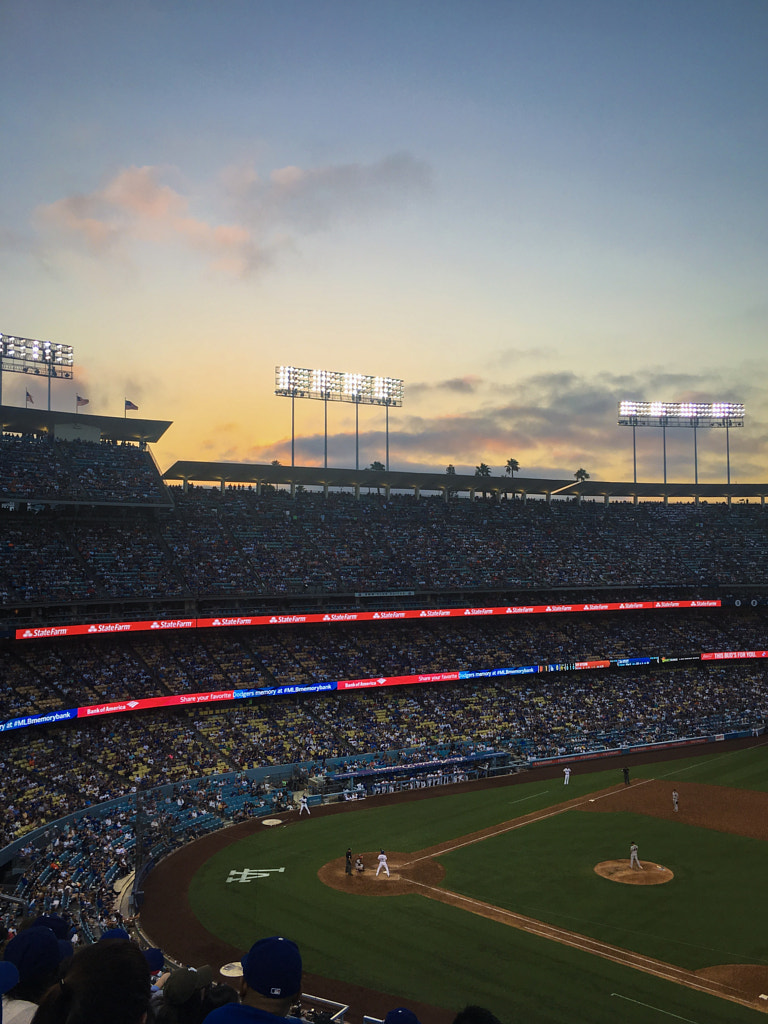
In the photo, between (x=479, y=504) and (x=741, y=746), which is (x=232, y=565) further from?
(x=741, y=746)

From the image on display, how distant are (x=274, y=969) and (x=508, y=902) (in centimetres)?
2644

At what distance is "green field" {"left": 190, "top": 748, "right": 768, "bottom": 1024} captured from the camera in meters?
21.0

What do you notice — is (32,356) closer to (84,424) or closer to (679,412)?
(84,424)

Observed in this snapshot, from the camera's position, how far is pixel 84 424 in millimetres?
60750

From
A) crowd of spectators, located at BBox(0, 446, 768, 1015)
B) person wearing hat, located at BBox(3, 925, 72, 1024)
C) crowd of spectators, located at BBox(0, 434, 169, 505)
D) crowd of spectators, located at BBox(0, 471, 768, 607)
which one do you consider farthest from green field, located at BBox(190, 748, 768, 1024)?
crowd of spectators, located at BBox(0, 434, 169, 505)

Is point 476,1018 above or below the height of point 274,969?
below

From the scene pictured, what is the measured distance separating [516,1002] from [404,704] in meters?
32.8

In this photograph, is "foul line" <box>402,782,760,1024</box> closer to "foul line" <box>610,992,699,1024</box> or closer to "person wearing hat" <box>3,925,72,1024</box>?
"foul line" <box>610,992,699,1024</box>

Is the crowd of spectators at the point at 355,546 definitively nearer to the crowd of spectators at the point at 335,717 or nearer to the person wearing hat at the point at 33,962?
the crowd of spectators at the point at 335,717

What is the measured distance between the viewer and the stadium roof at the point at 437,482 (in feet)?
214

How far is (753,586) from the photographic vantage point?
6862 cm

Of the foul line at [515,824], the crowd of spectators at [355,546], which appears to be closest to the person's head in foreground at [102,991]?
the foul line at [515,824]

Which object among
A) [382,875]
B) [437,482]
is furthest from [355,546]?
[382,875]

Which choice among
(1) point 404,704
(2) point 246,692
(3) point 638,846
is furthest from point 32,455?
(3) point 638,846
